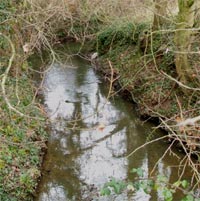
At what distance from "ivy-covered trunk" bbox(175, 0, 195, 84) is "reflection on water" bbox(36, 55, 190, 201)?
2036 mm

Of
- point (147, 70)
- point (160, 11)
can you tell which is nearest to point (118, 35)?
point (147, 70)

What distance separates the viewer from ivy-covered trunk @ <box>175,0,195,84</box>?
1098cm

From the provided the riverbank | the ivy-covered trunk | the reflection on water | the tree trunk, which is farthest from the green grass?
the tree trunk

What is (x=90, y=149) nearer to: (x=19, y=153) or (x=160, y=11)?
(x=19, y=153)

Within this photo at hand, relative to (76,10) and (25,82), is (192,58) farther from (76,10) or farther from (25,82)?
(76,10)

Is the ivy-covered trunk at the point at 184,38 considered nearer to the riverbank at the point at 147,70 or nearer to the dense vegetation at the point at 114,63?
the dense vegetation at the point at 114,63

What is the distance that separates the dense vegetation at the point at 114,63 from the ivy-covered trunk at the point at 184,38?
0.03 meters

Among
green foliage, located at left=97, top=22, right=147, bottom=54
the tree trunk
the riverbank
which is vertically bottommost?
the riverbank

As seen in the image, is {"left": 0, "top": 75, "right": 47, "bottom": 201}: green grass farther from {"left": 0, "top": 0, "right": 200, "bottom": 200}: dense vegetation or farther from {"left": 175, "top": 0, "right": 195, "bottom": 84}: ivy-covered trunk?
{"left": 175, "top": 0, "right": 195, "bottom": 84}: ivy-covered trunk

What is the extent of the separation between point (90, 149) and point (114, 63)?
22.4ft

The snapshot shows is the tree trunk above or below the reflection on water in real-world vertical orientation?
above

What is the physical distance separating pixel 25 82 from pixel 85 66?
5.90 meters

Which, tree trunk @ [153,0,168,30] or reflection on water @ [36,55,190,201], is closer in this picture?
reflection on water @ [36,55,190,201]

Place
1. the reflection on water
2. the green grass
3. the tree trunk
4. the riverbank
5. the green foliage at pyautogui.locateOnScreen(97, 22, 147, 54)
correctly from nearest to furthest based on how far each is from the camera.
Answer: the green grass < the reflection on water < the riverbank < the tree trunk < the green foliage at pyautogui.locateOnScreen(97, 22, 147, 54)
